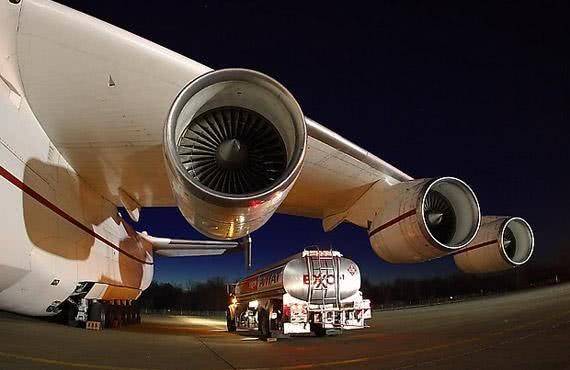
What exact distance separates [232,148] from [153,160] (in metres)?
2.77

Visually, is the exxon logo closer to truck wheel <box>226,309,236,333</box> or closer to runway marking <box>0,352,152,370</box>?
truck wheel <box>226,309,236,333</box>

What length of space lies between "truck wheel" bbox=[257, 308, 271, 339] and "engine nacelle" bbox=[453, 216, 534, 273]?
527cm

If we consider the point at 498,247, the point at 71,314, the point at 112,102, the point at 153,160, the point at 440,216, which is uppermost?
the point at 112,102

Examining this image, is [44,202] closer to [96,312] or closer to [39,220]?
[39,220]

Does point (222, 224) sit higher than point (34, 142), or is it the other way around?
point (34, 142)

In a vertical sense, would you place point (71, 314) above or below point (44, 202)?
below

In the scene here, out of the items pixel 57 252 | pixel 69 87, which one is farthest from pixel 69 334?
pixel 69 87

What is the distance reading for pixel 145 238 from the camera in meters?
18.7

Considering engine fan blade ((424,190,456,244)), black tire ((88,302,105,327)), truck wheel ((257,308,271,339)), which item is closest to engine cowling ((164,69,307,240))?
engine fan blade ((424,190,456,244))

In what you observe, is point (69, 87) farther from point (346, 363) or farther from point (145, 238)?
point (145, 238)

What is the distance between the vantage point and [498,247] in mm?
9703

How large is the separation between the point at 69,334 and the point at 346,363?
5157mm

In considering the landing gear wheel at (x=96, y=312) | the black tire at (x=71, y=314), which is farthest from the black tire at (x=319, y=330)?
the black tire at (x=71, y=314)

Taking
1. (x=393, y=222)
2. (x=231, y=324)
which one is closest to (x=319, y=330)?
(x=393, y=222)
